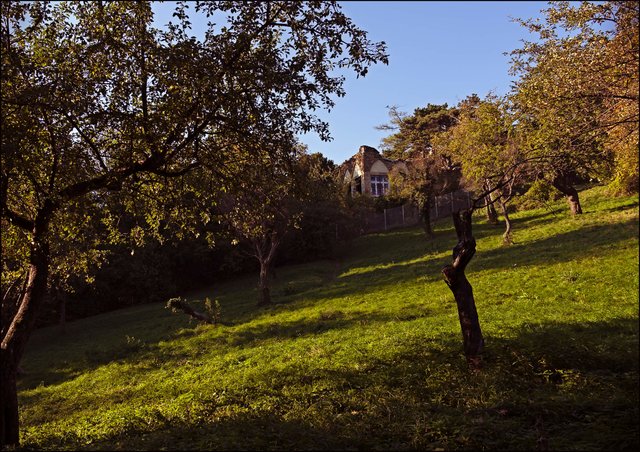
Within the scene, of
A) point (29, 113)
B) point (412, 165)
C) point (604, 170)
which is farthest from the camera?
point (412, 165)

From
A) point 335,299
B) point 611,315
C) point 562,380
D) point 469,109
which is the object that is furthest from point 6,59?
point 469,109

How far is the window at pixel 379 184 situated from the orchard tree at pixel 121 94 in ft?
195

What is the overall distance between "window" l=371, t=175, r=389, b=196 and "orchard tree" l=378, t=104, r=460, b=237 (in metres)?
13.2

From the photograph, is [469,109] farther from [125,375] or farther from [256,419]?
[256,419]

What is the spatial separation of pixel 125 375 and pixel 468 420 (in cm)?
1450

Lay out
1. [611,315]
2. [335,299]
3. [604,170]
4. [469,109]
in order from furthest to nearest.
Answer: [469,109], [335,299], [604,170], [611,315]

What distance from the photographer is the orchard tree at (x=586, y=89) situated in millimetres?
11594

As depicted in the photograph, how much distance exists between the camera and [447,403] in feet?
30.9

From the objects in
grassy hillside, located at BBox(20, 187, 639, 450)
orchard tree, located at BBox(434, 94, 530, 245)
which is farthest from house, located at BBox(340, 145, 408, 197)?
grassy hillside, located at BBox(20, 187, 639, 450)

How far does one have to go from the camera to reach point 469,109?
39.5 meters

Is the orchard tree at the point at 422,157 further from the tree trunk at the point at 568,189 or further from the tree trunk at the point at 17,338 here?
the tree trunk at the point at 17,338

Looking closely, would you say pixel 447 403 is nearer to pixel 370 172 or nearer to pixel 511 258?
pixel 511 258

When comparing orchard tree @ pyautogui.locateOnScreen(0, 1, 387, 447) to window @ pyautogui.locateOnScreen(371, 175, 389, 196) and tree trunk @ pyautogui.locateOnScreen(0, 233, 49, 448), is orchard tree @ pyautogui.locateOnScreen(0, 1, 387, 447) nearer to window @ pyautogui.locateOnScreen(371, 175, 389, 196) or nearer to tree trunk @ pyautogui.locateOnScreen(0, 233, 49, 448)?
tree trunk @ pyautogui.locateOnScreen(0, 233, 49, 448)

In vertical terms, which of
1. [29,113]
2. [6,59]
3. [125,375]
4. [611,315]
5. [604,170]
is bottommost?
[125,375]
